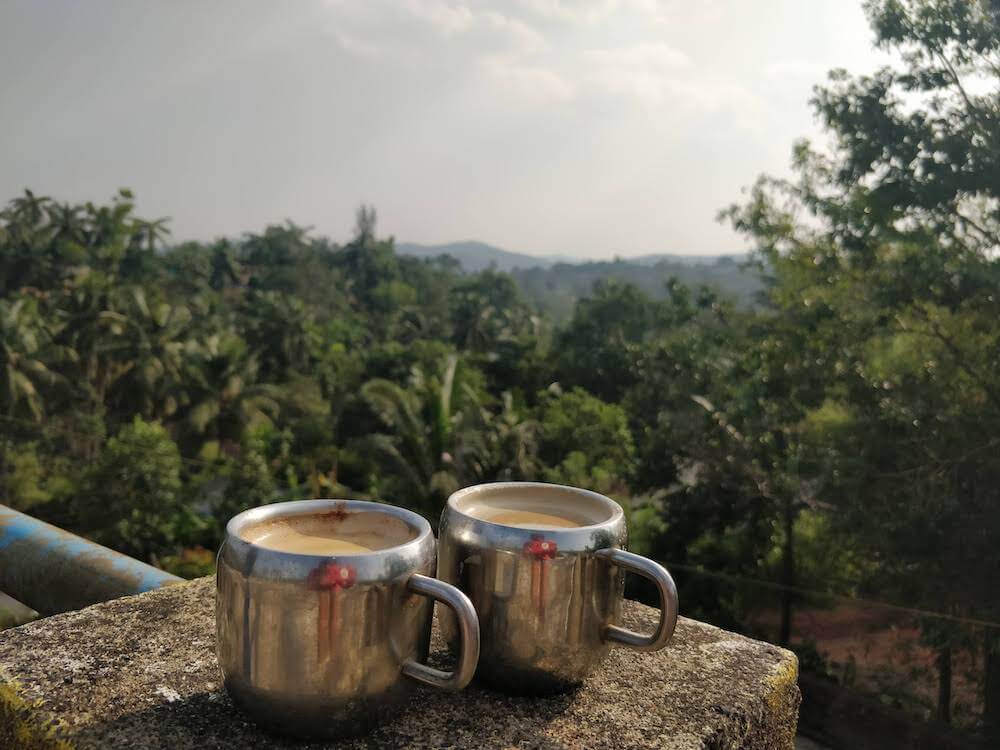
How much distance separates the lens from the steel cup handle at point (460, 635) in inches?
39.9

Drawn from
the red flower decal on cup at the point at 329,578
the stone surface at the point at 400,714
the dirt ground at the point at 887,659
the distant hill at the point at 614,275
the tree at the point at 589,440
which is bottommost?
the dirt ground at the point at 887,659

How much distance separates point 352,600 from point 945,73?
8.65 metres

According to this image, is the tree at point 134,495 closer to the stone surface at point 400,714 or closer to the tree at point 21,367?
the tree at point 21,367

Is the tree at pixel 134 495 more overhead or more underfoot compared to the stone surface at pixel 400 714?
more underfoot

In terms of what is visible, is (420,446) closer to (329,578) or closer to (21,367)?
(329,578)

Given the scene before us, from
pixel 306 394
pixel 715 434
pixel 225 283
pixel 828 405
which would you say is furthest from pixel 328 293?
pixel 828 405

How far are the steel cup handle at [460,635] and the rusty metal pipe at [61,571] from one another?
2.55ft

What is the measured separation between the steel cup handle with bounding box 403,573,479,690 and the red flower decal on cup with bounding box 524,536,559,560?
0.41 ft

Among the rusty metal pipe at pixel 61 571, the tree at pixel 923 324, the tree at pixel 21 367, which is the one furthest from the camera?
the tree at pixel 21 367

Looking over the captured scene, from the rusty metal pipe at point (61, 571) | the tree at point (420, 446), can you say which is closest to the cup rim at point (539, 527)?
the rusty metal pipe at point (61, 571)

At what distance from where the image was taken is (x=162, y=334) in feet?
69.9

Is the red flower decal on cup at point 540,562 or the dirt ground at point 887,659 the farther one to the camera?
the dirt ground at point 887,659

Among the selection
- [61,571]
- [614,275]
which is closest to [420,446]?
[61,571]

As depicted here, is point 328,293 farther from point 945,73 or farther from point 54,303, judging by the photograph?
point 945,73
